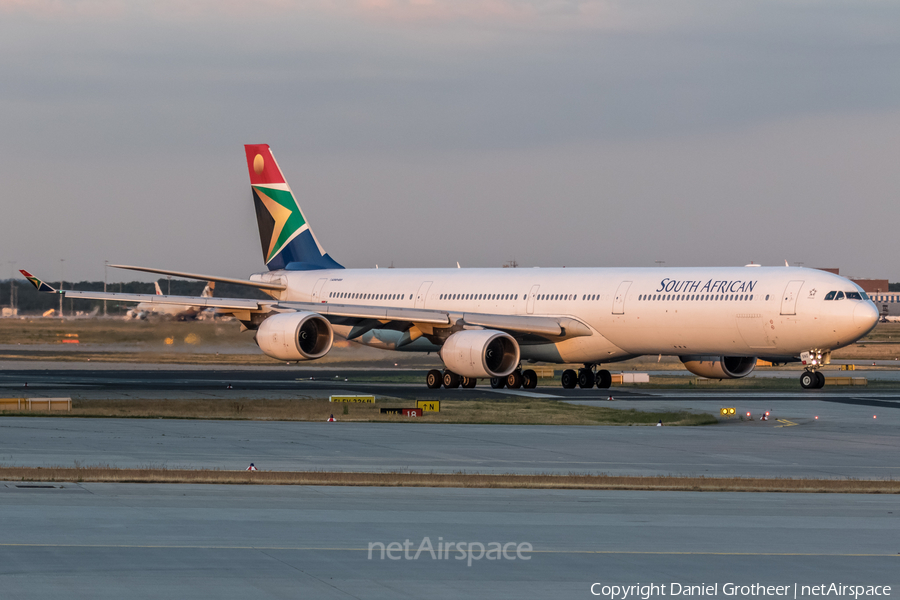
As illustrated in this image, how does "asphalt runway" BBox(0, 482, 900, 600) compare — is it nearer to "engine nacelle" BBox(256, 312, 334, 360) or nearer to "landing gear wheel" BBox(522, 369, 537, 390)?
"engine nacelle" BBox(256, 312, 334, 360)

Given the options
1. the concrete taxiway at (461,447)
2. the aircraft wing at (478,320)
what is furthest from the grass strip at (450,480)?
the aircraft wing at (478,320)

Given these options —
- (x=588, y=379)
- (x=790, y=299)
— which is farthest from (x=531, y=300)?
(x=790, y=299)

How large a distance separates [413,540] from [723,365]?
33.9 m

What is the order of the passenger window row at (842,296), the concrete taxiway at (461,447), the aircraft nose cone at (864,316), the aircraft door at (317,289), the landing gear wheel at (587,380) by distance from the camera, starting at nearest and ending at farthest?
the concrete taxiway at (461,447) < the aircraft nose cone at (864,316) < the passenger window row at (842,296) < the landing gear wheel at (587,380) < the aircraft door at (317,289)

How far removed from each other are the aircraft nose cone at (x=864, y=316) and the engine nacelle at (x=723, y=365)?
6148 millimetres

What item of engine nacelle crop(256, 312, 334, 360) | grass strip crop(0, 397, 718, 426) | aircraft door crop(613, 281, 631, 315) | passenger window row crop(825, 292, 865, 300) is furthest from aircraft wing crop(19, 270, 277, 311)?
passenger window row crop(825, 292, 865, 300)

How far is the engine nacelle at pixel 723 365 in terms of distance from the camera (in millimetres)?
44562

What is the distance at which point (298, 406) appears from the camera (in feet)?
109

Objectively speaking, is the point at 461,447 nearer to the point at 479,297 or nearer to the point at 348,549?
the point at 348,549

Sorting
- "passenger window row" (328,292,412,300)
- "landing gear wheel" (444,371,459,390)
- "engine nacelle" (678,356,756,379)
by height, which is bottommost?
"landing gear wheel" (444,371,459,390)

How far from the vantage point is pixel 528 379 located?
149ft

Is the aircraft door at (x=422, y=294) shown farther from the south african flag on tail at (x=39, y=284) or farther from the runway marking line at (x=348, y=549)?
the runway marking line at (x=348, y=549)

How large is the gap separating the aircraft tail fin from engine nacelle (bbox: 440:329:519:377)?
13.7 meters

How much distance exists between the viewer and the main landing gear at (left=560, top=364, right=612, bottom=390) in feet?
153
